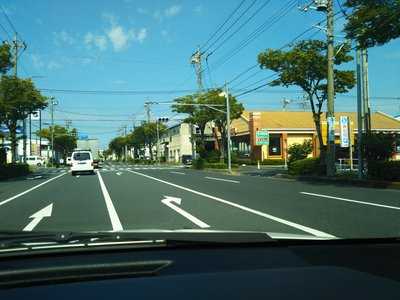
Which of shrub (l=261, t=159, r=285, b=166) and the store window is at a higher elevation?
the store window

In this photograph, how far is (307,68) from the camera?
2775 cm

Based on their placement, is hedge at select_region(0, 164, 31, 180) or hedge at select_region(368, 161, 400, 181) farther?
hedge at select_region(0, 164, 31, 180)

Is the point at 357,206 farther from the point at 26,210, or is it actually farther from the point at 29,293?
the point at 29,293

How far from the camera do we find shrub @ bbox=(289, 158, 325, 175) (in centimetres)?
2796

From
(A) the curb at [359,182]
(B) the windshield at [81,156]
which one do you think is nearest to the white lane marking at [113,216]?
(A) the curb at [359,182]

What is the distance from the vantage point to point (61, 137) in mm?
99688

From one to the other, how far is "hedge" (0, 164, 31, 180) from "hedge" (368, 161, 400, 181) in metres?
22.1

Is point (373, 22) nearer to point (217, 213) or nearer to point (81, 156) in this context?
point (217, 213)

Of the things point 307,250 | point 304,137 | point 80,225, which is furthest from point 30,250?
point 304,137

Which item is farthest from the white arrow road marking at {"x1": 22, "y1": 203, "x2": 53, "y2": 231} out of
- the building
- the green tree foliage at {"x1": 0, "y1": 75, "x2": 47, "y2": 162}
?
the building

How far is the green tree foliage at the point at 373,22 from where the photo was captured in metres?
18.2

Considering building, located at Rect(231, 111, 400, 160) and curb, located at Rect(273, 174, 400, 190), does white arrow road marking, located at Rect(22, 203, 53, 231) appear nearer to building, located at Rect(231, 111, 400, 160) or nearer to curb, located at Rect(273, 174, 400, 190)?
curb, located at Rect(273, 174, 400, 190)

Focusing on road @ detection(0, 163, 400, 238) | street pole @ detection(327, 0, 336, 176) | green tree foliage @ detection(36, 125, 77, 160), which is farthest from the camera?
green tree foliage @ detection(36, 125, 77, 160)

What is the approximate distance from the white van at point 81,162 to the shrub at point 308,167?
16.3 meters
